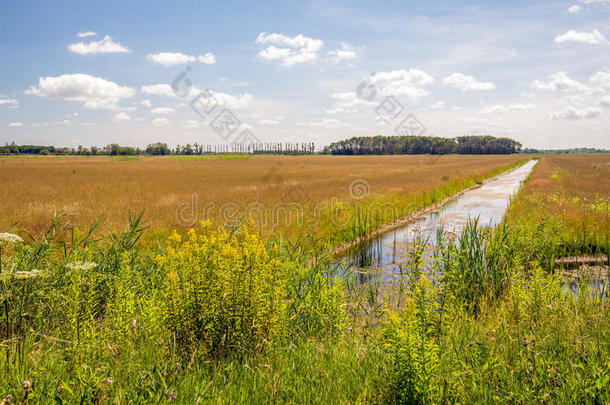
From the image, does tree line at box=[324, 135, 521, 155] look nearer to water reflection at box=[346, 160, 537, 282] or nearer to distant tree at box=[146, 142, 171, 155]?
distant tree at box=[146, 142, 171, 155]

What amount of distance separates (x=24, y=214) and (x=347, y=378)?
1541cm

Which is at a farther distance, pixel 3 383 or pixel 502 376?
pixel 502 376

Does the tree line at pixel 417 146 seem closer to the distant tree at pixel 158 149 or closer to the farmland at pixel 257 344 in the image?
the distant tree at pixel 158 149

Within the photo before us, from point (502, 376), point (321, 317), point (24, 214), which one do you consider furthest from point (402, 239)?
point (24, 214)

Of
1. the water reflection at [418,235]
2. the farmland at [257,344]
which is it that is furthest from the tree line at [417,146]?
the farmland at [257,344]

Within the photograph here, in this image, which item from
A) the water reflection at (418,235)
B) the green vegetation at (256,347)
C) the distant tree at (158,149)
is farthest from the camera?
the distant tree at (158,149)

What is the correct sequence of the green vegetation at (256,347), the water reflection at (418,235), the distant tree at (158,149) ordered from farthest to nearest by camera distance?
the distant tree at (158,149) → the water reflection at (418,235) → the green vegetation at (256,347)

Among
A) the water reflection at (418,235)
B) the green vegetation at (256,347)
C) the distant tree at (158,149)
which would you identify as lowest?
the water reflection at (418,235)

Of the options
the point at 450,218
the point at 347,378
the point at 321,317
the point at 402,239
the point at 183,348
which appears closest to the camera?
the point at 347,378

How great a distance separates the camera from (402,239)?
12.9 metres

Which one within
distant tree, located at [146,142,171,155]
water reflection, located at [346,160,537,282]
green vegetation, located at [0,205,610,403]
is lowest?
water reflection, located at [346,160,537,282]

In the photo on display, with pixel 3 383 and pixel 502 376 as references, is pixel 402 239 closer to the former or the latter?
pixel 502 376

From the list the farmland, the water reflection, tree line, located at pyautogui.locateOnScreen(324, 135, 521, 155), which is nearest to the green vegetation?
the farmland

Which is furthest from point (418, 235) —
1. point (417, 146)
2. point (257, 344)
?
point (417, 146)
